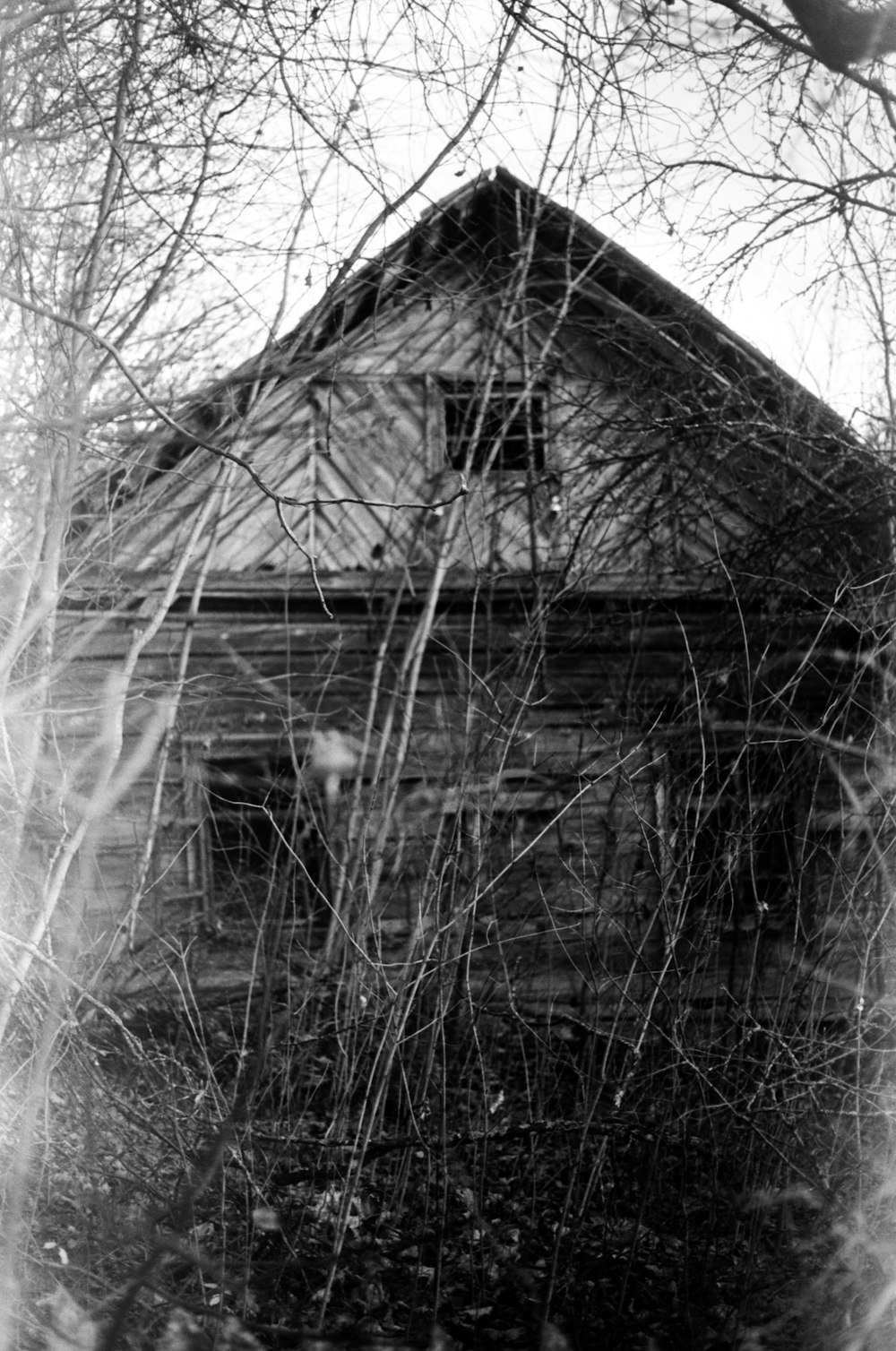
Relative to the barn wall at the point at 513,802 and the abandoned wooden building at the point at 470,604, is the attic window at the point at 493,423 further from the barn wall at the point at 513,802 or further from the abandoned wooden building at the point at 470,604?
the barn wall at the point at 513,802

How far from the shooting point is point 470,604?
8273 millimetres

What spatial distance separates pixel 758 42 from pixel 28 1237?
4.95 metres

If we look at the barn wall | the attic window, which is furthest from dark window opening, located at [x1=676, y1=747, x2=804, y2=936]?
the attic window

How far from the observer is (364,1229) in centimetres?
437

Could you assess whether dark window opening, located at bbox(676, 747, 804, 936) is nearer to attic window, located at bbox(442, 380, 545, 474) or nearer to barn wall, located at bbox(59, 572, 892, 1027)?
barn wall, located at bbox(59, 572, 892, 1027)

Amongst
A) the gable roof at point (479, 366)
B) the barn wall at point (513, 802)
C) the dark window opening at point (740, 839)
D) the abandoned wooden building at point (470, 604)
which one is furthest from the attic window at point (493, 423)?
the dark window opening at point (740, 839)

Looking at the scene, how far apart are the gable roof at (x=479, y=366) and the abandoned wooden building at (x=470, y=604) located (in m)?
0.03

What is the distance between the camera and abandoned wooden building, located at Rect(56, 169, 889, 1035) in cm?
546

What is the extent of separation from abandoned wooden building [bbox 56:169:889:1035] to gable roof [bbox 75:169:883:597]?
33mm

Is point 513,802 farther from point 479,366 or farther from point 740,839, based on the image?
point 479,366

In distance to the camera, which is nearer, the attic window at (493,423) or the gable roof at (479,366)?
the gable roof at (479,366)

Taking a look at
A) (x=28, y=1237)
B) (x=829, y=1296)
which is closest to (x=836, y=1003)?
(x=829, y=1296)

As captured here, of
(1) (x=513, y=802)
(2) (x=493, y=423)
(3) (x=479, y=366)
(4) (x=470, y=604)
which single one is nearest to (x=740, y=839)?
(1) (x=513, y=802)

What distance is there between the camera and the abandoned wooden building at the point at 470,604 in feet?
17.9
